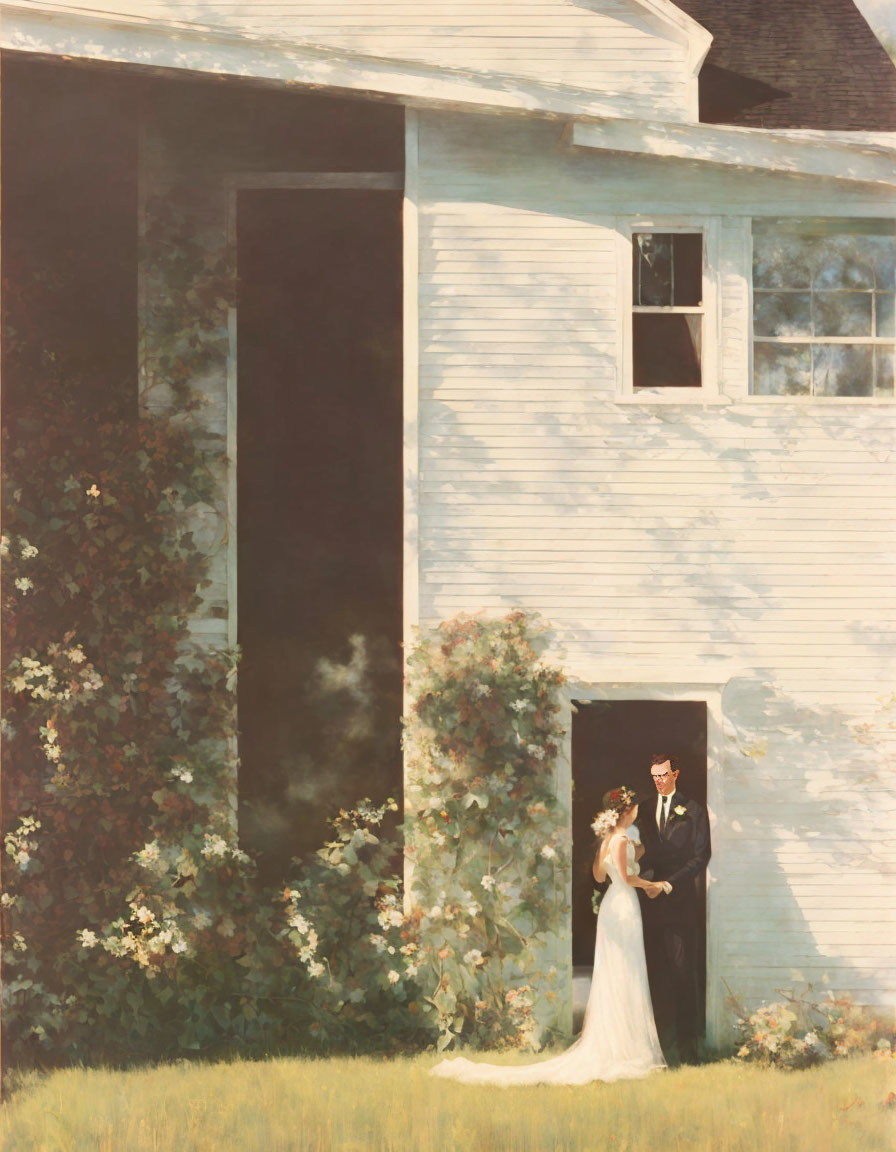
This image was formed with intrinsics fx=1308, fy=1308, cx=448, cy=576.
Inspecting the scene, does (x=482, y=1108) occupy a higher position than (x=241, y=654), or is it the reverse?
(x=241, y=654)

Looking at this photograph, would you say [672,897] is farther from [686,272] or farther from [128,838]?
[686,272]

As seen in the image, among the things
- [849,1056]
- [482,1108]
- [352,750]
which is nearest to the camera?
[482,1108]

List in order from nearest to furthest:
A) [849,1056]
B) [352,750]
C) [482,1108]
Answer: [482,1108] < [849,1056] < [352,750]

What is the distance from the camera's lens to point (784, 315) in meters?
9.39

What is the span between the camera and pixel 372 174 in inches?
382

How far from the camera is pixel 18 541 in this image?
910 cm

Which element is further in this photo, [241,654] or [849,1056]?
[241,654]

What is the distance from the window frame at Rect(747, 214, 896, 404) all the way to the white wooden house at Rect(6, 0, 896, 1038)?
0.02 metres

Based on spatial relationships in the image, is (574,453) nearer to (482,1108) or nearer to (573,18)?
(573,18)

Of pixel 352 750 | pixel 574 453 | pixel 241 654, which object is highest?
pixel 574 453

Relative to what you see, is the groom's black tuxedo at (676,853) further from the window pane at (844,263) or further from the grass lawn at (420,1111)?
the window pane at (844,263)

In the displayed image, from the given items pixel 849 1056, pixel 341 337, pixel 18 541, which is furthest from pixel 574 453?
pixel 849 1056

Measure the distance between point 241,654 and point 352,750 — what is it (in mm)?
1075

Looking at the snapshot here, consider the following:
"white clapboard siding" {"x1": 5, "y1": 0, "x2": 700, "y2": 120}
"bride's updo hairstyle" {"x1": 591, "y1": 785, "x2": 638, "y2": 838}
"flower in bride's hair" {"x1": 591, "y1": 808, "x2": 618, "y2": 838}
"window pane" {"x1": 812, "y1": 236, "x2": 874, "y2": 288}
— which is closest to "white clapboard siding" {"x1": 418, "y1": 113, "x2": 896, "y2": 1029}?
"window pane" {"x1": 812, "y1": 236, "x2": 874, "y2": 288}
